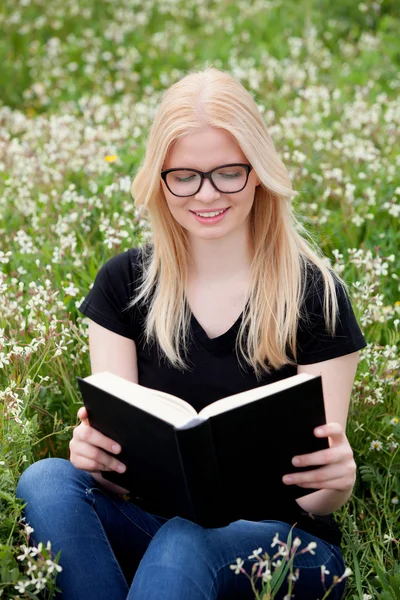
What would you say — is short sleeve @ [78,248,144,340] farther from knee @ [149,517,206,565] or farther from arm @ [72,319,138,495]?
knee @ [149,517,206,565]

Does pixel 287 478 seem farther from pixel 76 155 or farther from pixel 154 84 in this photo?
pixel 154 84

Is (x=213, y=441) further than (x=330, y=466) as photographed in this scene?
No

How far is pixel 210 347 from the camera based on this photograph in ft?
8.08

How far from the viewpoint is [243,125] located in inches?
91.0

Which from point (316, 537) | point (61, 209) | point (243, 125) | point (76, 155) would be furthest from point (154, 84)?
point (316, 537)

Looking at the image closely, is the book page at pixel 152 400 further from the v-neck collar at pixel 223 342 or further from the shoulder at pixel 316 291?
the shoulder at pixel 316 291

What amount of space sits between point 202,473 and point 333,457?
0.32 metres

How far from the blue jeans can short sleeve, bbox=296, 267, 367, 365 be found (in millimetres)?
446

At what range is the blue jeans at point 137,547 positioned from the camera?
6.77 feet

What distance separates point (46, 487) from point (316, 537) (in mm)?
685

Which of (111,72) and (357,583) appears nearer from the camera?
(357,583)

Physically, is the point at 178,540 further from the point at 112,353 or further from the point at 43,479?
the point at 112,353

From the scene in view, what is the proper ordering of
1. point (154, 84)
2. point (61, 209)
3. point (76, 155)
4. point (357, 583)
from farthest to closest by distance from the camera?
point (154, 84) → point (76, 155) → point (61, 209) → point (357, 583)

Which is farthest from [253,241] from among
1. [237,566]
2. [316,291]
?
[237,566]
